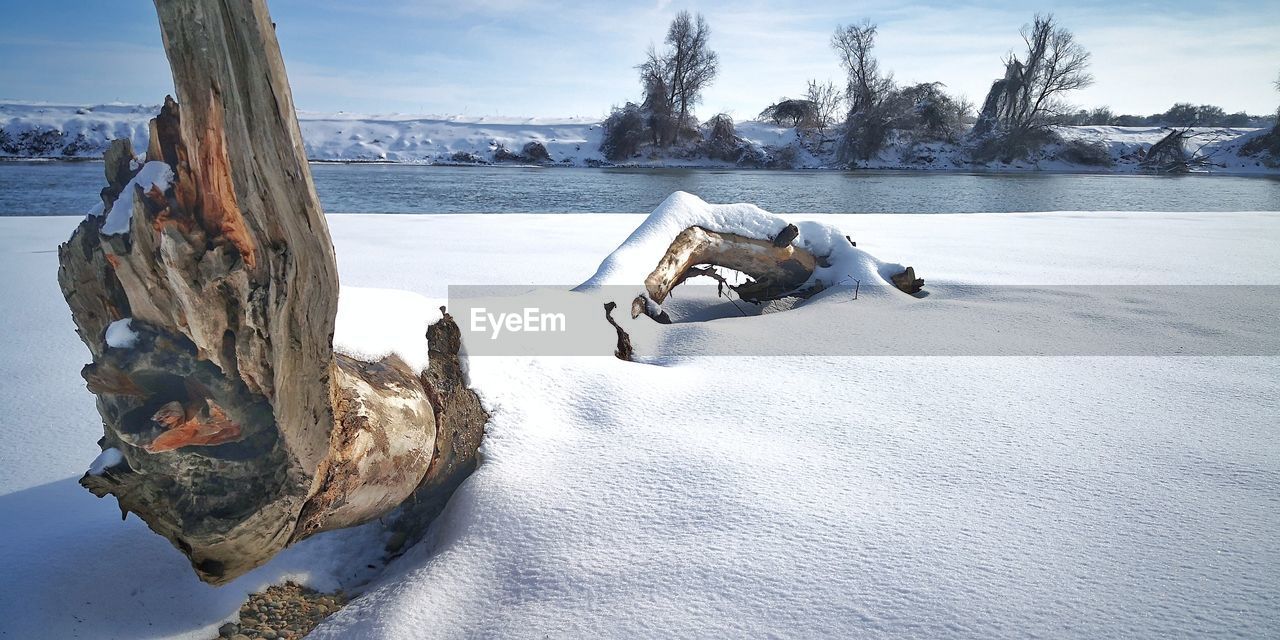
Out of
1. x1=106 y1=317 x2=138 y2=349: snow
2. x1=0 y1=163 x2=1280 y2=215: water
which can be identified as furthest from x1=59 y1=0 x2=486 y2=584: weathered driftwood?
x1=0 y1=163 x2=1280 y2=215: water

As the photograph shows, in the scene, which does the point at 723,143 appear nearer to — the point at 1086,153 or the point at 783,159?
the point at 783,159

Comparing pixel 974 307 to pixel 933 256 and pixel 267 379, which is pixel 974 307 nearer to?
pixel 933 256

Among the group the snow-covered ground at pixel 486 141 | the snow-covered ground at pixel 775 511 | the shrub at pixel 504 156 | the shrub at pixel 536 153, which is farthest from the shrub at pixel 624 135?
the snow-covered ground at pixel 775 511

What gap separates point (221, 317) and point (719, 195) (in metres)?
12.7

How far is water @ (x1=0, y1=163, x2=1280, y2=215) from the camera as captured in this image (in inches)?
422

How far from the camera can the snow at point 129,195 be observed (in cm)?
100

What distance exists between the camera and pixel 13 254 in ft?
16.3

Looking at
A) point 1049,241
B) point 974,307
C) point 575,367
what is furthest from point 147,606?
point 1049,241

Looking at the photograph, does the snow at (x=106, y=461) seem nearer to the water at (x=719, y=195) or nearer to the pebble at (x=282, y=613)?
the pebble at (x=282, y=613)

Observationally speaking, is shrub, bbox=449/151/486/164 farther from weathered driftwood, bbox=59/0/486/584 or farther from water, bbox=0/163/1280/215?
weathered driftwood, bbox=59/0/486/584

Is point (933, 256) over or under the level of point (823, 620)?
over

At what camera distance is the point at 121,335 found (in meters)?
Result: 1.10

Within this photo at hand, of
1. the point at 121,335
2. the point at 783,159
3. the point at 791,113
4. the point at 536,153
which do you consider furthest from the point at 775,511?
the point at 791,113

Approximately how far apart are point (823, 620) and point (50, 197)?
1397 cm
